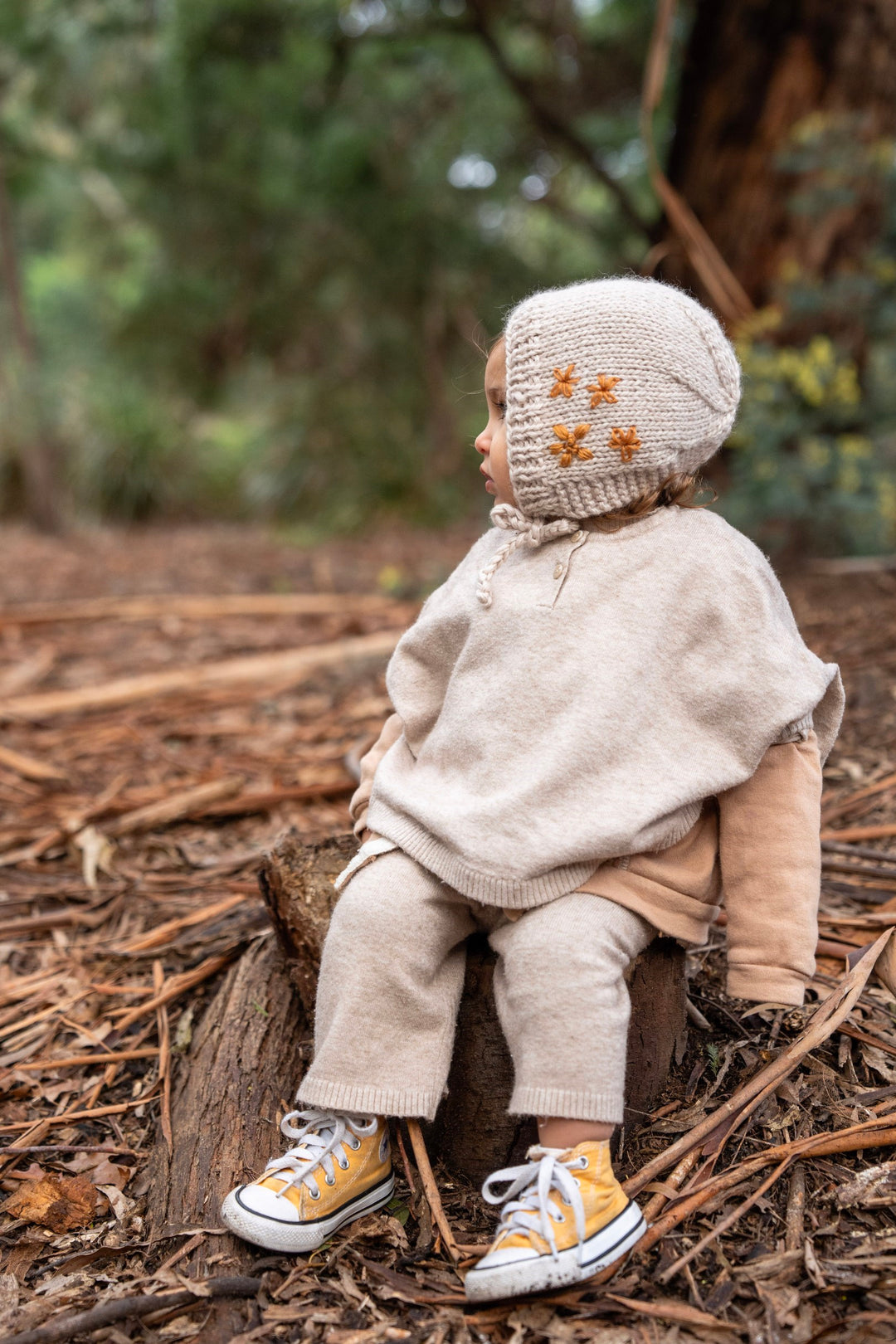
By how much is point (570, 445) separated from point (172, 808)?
1.87 m

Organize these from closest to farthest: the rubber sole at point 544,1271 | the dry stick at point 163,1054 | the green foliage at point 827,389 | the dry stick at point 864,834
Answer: the rubber sole at point 544,1271
the dry stick at point 163,1054
the dry stick at point 864,834
the green foliage at point 827,389

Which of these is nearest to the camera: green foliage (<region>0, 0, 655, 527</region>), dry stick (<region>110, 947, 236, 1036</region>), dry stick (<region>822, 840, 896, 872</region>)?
dry stick (<region>110, 947, 236, 1036</region>)

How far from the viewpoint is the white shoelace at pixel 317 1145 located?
66.6 inches

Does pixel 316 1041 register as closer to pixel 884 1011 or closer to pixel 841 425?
pixel 884 1011

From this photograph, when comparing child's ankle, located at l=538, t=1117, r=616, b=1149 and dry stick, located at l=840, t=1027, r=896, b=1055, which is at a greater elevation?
child's ankle, located at l=538, t=1117, r=616, b=1149

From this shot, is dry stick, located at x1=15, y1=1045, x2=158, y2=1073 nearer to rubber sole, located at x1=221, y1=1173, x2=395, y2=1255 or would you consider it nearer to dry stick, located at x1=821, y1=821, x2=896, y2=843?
rubber sole, located at x1=221, y1=1173, x2=395, y2=1255

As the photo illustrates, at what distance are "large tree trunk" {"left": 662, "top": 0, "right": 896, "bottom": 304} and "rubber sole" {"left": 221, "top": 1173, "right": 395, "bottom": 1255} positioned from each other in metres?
4.16

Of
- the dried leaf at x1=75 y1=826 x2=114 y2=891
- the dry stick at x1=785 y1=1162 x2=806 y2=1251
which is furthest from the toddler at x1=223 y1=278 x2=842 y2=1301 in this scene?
the dried leaf at x1=75 y1=826 x2=114 y2=891

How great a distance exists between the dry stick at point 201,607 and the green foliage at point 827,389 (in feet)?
6.17

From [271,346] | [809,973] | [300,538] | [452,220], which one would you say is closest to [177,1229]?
[809,973]

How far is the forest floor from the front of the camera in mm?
1532

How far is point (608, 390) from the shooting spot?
164cm

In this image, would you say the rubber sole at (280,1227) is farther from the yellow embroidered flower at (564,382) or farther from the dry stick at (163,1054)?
the yellow embroidered flower at (564,382)

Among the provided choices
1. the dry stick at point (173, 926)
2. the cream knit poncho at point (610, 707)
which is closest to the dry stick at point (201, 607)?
the dry stick at point (173, 926)
